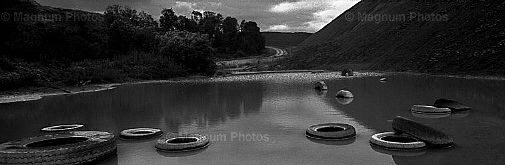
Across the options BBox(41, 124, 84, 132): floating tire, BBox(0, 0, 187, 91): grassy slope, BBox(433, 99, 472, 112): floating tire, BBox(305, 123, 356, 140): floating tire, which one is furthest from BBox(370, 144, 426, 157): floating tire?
BBox(0, 0, 187, 91): grassy slope

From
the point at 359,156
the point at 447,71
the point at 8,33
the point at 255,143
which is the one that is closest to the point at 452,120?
the point at 359,156

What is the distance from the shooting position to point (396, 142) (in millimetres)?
19031

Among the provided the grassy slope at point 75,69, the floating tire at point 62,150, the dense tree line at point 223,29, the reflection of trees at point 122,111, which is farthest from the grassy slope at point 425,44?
the floating tire at point 62,150

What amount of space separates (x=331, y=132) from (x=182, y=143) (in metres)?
7.76

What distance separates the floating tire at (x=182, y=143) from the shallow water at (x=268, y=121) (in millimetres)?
473

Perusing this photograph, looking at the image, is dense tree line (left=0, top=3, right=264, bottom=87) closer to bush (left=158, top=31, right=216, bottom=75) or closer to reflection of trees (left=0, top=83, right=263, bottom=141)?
bush (left=158, top=31, right=216, bottom=75)

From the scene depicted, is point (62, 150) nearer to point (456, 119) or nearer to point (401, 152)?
point (401, 152)

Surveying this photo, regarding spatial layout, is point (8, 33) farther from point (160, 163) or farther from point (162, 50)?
point (160, 163)

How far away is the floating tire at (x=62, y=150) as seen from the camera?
52.4 ft

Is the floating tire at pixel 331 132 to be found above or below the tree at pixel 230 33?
below

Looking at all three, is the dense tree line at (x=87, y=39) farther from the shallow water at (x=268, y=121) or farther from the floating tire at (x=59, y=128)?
the floating tire at (x=59, y=128)

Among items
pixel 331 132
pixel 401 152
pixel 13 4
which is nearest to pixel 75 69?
pixel 13 4

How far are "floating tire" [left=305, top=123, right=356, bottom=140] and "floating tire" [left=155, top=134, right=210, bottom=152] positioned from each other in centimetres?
568

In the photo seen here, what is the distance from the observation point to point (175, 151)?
63.5ft
